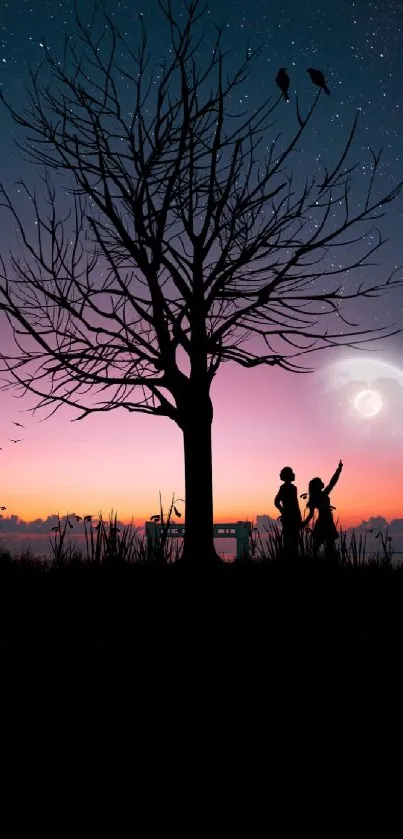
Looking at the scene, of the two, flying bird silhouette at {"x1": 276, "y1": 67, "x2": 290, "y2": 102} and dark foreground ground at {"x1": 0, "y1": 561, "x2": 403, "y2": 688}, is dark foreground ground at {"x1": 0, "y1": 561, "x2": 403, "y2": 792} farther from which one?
flying bird silhouette at {"x1": 276, "y1": 67, "x2": 290, "y2": 102}

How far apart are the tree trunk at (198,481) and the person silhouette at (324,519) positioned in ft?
4.64

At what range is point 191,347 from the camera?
9875mm

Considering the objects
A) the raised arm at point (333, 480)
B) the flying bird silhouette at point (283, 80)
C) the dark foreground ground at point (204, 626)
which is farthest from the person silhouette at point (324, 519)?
the flying bird silhouette at point (283, 80)

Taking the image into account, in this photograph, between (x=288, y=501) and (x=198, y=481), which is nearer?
(x=198, y=481)

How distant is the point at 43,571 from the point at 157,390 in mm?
3090

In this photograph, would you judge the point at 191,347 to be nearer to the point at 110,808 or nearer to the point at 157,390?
the point at 157,390

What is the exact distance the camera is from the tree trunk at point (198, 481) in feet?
30.9

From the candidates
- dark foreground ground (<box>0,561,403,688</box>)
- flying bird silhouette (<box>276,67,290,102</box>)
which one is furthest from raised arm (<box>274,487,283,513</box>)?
flying bird silhouette (<box>276,67,290,102</box>)

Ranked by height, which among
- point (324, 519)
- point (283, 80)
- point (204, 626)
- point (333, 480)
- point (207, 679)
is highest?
point (283, 80)

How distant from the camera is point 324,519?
9094mm

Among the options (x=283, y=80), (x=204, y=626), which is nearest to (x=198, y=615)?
(x=204, y=626)

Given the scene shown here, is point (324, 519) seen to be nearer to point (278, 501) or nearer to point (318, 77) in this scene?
point (278, 501)

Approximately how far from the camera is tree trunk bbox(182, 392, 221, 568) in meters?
9.41

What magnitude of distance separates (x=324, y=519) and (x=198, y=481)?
1735mm
